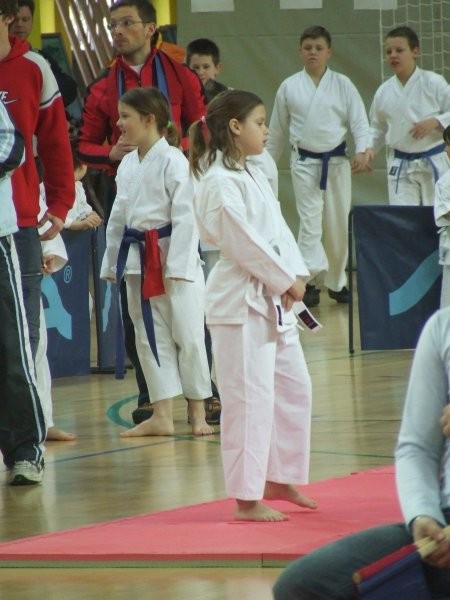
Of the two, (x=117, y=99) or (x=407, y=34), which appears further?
(x=407, y=34)

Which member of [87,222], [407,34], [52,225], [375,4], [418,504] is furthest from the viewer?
[375,4]

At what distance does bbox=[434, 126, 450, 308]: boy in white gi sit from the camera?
350 inches

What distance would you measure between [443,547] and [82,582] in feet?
5.05

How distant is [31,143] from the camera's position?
19.4ft

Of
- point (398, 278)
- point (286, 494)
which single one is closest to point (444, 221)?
point (398, 278)

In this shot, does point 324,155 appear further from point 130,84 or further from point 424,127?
point 130,84

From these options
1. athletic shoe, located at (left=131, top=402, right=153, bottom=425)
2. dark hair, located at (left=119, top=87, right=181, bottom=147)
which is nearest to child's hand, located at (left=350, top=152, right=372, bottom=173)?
athletic shoe, located at (left=131, top=402, right=153, bottom=425)

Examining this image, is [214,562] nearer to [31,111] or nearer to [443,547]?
[443,547]

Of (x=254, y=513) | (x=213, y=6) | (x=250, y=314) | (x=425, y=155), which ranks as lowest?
(x=254, y=513)

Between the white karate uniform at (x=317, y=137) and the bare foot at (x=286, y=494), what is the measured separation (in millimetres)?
7484

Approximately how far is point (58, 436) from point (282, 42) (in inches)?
323

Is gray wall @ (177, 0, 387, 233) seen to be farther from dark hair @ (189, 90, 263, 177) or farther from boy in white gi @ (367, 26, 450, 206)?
dark hair @ (189, 90, 263, 177)

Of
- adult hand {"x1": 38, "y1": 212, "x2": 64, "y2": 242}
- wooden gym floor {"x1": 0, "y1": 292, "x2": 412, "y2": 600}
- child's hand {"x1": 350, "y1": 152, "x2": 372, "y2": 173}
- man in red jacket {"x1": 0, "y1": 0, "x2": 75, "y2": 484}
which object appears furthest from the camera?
child's hand {"x1": 350, "y1": 152, "x2": 372, "y2": 173}

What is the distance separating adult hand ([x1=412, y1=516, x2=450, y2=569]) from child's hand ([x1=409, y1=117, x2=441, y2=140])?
8.19 meters
